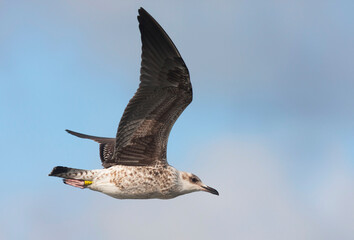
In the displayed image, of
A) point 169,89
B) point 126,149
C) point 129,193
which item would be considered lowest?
point 129,193

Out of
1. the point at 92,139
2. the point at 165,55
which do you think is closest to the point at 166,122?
the point at 165,55

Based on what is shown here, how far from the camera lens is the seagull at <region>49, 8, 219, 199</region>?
46.8 ft

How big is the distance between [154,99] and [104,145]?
3.25m

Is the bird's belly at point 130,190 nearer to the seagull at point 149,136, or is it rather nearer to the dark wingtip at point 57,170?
the seagull at point 149,136

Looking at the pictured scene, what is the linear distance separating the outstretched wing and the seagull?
35cm

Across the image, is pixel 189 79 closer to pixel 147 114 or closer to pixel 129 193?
pixel 147 114

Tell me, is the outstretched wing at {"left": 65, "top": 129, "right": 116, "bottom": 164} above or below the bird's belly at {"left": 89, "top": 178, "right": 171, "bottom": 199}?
above

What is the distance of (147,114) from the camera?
48.2ft

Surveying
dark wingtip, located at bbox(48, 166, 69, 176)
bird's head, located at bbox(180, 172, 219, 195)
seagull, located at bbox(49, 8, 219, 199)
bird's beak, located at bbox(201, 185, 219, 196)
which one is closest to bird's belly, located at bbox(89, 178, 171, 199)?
seagull, located at bbox(49, 8, 219, 199)

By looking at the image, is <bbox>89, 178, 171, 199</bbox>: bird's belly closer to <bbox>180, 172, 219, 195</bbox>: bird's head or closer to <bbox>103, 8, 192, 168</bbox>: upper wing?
<bbox>180, 172, 219, 195</bbox>: bird's head

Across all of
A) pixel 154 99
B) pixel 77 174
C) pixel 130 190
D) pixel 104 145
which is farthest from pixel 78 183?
pixel 154 99

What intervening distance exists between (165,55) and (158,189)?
3020 millimetres

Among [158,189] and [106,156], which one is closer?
[158,189]

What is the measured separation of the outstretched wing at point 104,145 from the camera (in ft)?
A: 54.0
